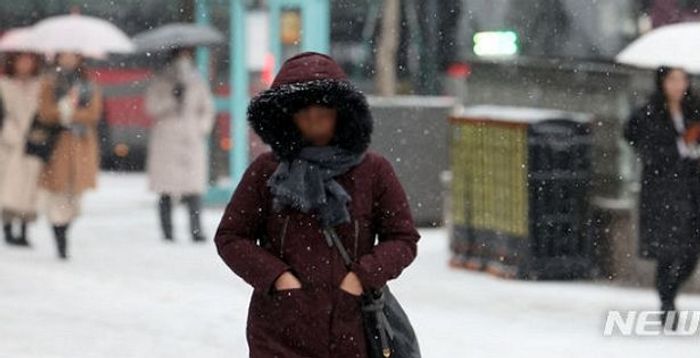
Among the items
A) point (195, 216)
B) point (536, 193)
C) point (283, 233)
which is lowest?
point (195, 216)

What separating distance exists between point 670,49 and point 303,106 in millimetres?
5696

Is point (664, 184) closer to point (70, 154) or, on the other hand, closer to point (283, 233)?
point (70, 154)

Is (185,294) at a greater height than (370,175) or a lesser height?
lesser

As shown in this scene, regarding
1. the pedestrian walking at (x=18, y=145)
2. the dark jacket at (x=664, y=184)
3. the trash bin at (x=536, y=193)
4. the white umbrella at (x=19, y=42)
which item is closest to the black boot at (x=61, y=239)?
the pedestrian walking at (x=18, y=145)

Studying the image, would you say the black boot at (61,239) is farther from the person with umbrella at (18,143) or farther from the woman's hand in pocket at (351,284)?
the woman's hand in pocket at (351,284)

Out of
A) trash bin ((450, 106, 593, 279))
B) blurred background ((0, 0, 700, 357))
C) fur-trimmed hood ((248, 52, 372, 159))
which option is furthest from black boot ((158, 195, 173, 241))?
fur-trimmed hood ((248, 52, 372, 159))

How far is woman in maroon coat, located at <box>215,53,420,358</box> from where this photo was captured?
17.0 feet

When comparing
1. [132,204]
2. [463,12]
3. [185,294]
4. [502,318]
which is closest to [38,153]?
[185,294]

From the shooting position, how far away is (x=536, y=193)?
11680 mm

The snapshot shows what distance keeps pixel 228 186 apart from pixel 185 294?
6027mm

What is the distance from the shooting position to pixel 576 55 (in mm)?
14867

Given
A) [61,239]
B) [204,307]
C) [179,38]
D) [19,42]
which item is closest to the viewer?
[204,307]

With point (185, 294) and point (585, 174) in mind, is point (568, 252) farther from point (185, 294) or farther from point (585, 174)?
point (185, 294)

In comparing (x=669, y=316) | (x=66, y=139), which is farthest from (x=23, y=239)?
(x=669, y=316)
